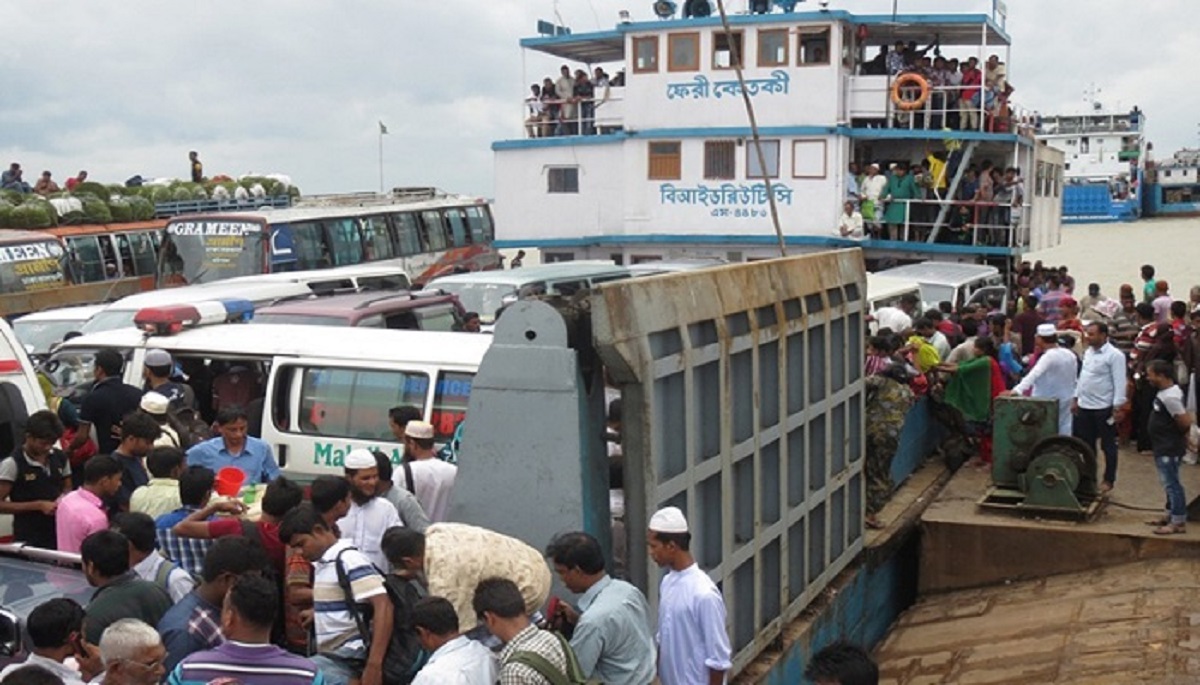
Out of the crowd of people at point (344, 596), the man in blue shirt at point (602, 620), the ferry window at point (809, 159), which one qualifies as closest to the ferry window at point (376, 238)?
the ferry window at point (809, 159)

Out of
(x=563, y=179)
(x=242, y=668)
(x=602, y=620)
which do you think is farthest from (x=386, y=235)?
(x=242, y=668)

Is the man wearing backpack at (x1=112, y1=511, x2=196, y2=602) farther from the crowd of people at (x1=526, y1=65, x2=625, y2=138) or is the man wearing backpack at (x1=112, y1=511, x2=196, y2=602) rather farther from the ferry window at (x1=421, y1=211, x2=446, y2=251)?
the ferry window at (x1=421, y1=211, x2=446, y2=251)

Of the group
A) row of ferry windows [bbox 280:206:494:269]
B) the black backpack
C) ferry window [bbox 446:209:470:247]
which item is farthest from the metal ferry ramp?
ferry window [bbox 446:209:470:247]

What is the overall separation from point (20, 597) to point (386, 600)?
181 cm

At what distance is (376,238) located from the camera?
25.0m

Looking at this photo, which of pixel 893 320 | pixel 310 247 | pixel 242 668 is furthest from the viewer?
pixel 310 247

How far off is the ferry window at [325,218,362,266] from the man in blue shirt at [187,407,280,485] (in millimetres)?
16912

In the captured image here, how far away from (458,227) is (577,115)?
5.87 meters

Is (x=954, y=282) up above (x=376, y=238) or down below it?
below

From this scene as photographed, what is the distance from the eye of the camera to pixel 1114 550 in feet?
30.5

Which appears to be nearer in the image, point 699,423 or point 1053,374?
point 699,423

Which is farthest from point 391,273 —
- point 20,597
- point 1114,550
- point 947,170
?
point 20,597

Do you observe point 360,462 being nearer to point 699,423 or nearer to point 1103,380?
point 699,423

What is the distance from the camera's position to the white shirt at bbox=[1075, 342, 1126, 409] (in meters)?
9.70
